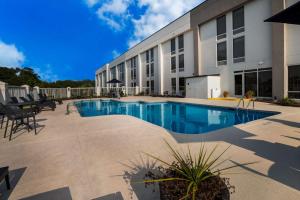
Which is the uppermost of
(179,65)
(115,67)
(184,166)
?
(115,67)

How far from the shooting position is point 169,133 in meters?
4.77

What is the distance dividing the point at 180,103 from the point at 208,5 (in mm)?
9442

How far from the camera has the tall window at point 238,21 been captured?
13.7 metres

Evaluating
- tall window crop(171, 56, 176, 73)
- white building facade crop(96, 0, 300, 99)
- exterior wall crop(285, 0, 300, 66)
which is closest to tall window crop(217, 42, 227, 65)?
white building facade crop(96, 0, 300, 99)

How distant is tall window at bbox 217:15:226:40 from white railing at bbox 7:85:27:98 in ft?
53.0

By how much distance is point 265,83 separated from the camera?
1241cm

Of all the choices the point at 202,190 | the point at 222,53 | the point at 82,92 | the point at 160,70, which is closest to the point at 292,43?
the point at 222,53

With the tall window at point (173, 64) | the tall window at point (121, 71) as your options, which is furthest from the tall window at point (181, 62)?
the tall window at point (121, 71)

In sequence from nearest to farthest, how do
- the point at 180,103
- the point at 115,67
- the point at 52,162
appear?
1. the point at 52,162
2. the point at 180,103
3. the point at 115,67

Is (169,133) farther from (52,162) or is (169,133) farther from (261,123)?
(261,123)

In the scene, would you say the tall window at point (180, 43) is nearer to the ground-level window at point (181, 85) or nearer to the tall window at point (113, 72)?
the ground-level window at point (181, 85)

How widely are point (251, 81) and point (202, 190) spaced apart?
1395cm

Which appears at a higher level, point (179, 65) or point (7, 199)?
A: point (179, 65)

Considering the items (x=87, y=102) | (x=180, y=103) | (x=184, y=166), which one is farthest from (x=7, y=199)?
(x=87, y=102)
